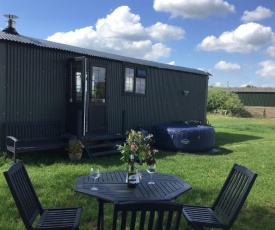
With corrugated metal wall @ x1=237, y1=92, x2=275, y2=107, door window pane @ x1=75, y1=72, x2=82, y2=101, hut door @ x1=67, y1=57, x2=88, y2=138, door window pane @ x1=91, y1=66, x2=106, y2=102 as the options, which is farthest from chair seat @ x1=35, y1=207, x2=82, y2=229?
corrugated metal wall @ x1=237, y1=92, x2=275, y2=107

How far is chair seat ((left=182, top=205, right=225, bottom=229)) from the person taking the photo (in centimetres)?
313

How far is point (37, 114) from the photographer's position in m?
8.15

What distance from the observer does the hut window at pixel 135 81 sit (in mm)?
10516

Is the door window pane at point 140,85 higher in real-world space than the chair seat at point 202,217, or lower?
higher

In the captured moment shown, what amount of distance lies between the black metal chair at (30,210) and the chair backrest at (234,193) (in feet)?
4.87

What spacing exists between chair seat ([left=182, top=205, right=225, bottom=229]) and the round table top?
27 cm

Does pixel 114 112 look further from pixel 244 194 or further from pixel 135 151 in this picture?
pixel 244 194

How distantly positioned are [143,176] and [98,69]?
19.2ft

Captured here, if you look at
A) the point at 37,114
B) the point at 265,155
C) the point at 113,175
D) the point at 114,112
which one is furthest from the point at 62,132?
the point at 265,155

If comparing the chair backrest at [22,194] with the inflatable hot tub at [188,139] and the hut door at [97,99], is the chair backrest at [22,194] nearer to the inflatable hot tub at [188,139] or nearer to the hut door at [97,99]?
the hut door at [97,99]

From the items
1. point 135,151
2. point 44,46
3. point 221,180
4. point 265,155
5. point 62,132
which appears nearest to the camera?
point 135,151

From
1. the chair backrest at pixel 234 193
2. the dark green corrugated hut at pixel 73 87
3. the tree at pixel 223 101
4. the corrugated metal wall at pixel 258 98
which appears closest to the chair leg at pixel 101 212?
the chair backrest at pixel 234 193

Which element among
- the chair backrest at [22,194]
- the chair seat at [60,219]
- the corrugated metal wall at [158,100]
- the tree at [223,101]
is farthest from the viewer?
the tree at [223,101]

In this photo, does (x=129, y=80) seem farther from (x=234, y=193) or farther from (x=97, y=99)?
(x=234, y=193)
